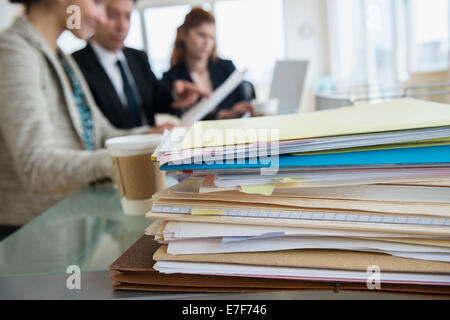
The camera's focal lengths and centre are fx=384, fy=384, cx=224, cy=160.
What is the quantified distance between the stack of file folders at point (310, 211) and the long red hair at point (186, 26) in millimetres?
1941

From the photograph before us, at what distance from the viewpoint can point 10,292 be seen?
0.35 meters

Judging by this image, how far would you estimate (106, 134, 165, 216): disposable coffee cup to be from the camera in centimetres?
53

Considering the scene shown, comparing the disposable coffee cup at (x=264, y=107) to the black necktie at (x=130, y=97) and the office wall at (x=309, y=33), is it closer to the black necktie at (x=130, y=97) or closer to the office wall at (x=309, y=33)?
the black necktie at (x=130, y=97)

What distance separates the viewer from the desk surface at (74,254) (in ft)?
1.03

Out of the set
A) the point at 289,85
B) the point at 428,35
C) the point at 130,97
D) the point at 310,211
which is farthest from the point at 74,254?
the point at 428,35

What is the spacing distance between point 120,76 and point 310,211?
1.40 metres

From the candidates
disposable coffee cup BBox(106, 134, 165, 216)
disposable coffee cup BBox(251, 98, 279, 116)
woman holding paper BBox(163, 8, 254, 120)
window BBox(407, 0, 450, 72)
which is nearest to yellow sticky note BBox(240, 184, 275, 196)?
disposable coffee cup BBox(106, 134, 165, 216)

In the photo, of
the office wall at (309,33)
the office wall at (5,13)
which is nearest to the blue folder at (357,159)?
the office wall at (5,13)

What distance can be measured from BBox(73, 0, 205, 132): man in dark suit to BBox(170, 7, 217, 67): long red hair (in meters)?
0.51

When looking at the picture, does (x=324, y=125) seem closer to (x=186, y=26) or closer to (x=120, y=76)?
(x=120, y=76)

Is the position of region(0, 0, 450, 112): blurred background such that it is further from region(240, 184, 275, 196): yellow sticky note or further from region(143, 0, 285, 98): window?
region(240, 184, 275, 196): yellow sticky note

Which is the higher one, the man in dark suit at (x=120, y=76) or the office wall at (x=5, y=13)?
the office wall at (x=5, y=13)
